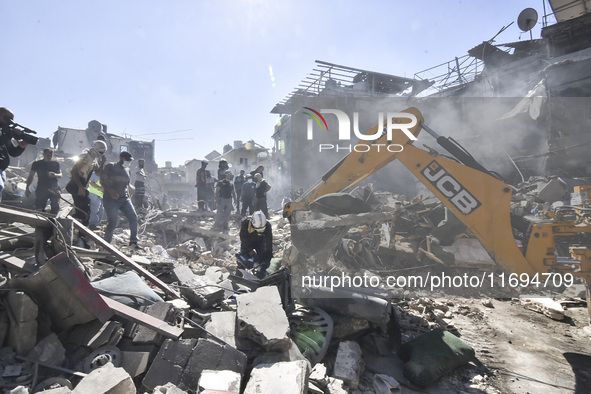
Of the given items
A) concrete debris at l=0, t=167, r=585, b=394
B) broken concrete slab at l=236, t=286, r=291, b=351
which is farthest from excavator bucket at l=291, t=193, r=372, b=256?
broken concrete slab at l=236, t=286, r=291, b=351

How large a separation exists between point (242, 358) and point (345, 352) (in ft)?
3.37

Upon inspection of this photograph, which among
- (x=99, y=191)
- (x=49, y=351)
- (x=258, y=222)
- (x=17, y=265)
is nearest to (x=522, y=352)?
(x=258, y=222)

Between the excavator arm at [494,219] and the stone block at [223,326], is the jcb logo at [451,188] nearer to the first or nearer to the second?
the excavator arm at [494,219]

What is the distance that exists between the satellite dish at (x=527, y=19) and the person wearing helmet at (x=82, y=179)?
18.2m

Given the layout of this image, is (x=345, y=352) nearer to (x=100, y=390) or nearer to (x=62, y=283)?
(x=100, y=390)

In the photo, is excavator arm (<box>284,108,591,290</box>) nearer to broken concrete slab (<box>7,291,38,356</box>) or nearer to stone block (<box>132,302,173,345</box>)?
stone block (<box>132,302,173,345</box>)

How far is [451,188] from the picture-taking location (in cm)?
388

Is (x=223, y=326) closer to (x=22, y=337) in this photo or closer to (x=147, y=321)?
(x=147, y=321)

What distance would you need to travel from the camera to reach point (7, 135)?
3586 millimetres

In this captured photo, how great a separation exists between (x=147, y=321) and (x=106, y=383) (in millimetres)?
594

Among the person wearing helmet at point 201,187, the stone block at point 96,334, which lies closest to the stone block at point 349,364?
the stone block at point 96,334

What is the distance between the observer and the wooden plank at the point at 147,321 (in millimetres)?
2238

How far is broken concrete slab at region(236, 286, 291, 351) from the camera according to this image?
233 cm

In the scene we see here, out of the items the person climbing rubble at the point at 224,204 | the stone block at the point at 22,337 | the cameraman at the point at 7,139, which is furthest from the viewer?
the person climbing rubble at the point at 224,204
